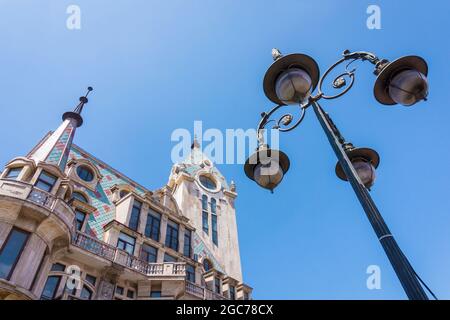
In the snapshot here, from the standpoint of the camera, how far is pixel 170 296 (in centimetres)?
1942

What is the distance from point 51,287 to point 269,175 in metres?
15.0

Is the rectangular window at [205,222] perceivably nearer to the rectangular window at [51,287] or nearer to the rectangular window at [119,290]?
the rectangular window at [119,290]

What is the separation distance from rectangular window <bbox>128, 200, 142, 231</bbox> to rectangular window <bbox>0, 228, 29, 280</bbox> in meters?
8.54

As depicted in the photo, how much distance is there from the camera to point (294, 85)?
21.3 ft

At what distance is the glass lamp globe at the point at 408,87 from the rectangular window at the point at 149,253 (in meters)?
19.9

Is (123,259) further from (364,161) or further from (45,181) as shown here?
(364,161)

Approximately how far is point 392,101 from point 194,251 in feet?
80.6

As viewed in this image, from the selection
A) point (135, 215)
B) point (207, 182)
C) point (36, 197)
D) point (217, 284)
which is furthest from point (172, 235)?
point (207, 182)

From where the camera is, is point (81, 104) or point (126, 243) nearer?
point (126, 243)

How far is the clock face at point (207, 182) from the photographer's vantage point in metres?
37.5

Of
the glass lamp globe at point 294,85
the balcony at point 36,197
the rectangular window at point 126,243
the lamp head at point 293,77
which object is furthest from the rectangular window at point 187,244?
the glass lamp globe at point 294,85

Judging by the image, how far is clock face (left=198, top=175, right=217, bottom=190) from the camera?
37.5 metres
